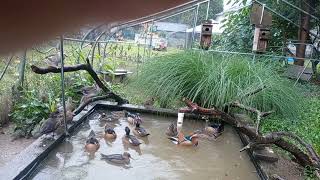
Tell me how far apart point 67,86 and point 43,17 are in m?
6.58

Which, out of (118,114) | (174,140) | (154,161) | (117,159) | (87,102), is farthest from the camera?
(118,114)

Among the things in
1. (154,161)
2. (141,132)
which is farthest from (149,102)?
(154,161)

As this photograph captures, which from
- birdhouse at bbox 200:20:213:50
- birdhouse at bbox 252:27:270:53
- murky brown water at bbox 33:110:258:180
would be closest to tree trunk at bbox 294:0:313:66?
birdhouse at bbox 252:27:270:53

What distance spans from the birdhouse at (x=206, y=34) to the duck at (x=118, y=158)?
4457 mm

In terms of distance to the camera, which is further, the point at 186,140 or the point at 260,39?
the point at 260,39

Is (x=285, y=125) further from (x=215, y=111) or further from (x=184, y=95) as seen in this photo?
(x=215, y=111)

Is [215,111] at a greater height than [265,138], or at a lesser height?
greater

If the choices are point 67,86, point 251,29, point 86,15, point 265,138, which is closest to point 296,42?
point 251,29

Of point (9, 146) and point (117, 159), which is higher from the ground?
point (117, 159)

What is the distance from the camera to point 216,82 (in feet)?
20.8

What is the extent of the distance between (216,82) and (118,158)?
9.23ft

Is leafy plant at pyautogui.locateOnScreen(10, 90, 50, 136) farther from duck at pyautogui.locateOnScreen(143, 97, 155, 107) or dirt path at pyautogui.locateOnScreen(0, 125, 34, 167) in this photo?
duck at pyautogui.locateOnScreen(143, 97, 155, 107)

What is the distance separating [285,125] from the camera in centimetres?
584

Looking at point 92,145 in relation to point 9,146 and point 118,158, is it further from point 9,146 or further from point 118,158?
point 9,146
